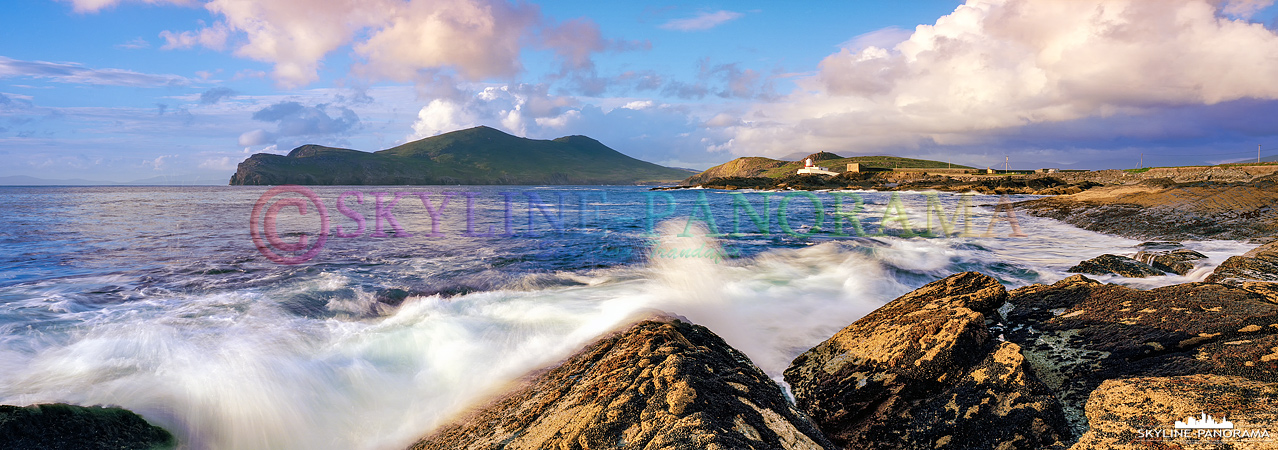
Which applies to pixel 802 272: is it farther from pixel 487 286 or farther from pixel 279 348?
pixel 279 348

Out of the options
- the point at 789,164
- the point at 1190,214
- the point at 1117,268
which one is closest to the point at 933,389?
the point at 1117,268

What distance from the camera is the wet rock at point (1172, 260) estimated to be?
8203 mm

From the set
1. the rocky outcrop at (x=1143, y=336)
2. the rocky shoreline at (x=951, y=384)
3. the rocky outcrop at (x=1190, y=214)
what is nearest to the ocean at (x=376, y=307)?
the rocky shoreline at (x=951, y=384)

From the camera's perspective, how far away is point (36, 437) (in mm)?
3197

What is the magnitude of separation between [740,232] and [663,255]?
6741 mm

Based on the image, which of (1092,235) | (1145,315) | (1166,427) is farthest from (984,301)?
(1092,235)

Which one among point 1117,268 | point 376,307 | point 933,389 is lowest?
point 376,307

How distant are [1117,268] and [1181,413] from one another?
753 centimetres

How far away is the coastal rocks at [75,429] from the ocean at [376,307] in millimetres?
268

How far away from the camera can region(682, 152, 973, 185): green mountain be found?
477 feet

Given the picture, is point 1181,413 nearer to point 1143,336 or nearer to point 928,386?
point 928,386

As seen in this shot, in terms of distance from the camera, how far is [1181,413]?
2.48 m

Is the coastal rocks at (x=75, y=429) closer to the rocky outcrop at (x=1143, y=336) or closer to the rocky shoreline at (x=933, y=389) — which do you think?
the rocky shoreline at (x=933, y=389)

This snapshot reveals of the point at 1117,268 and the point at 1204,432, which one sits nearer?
the point at 1204,432
